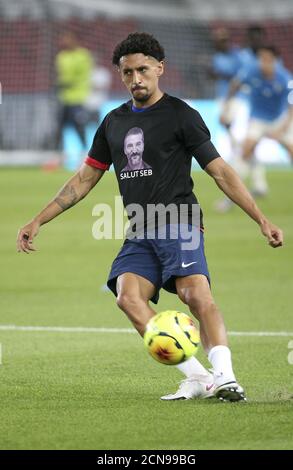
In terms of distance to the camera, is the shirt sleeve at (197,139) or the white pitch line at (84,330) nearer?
the shirt sleeve at (197,139)

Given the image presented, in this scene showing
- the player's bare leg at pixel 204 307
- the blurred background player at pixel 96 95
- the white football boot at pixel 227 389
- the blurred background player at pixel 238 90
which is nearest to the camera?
the white football boot at pixel 227 389

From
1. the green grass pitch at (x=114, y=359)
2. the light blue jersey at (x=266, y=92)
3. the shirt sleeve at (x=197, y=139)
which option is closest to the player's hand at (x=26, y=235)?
A: the green grass pitch at (x=114, y=359)

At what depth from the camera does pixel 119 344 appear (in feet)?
32.9

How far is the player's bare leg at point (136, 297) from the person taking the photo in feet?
24.7

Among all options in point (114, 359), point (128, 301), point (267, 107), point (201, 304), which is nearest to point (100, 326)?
point (114, 359)

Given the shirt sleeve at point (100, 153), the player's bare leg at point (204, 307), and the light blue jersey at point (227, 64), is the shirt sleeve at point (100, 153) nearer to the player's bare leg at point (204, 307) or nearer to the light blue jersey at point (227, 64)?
the player's bare leg at point (204, 307)

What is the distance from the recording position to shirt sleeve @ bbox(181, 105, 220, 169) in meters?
7.66

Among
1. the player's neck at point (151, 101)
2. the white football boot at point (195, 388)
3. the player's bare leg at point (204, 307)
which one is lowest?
the white football boot at point (195, 388)

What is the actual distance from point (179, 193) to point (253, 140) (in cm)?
1352

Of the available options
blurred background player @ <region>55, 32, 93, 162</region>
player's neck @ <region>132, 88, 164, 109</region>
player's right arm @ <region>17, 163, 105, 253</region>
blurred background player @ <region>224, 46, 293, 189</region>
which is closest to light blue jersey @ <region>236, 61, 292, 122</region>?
blurred background player @ <region>224, 46, 293, 189</region>

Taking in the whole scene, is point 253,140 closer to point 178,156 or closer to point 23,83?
point 178,156

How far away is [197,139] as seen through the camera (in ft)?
A: 25.2

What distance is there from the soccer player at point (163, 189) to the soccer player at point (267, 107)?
1315 centimetres
